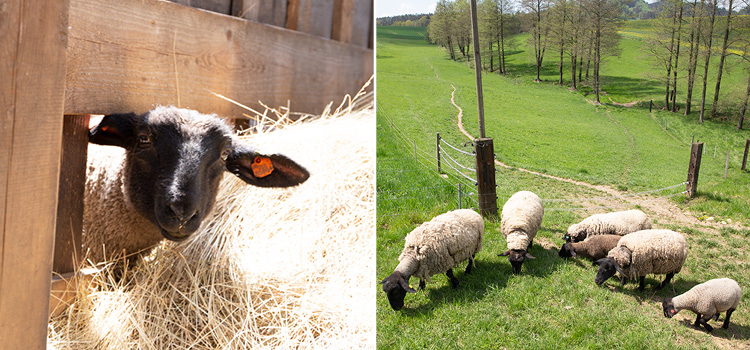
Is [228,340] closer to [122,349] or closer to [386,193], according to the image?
[122,349]

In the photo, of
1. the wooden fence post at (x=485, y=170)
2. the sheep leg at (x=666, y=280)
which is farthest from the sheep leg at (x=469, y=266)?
the sheep leg at (x=666, y=280)

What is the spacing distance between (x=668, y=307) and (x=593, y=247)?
43 centimetres

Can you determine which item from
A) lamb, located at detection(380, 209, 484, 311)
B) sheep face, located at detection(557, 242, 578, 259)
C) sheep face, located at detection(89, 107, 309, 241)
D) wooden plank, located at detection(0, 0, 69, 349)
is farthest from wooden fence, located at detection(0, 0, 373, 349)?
sheep face, located at detection(557, 242, 578, 259)

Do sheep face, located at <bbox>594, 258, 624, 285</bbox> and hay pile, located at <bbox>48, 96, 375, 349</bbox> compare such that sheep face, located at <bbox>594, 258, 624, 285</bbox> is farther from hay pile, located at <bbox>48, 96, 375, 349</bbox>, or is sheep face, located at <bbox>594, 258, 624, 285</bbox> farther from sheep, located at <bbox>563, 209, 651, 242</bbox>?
hay pile, located at <bbox>48, 96, 375, 349</bbox>

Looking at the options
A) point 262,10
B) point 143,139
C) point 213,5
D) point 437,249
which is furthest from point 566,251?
point 262,10

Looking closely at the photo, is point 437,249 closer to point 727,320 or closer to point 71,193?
point 727,320

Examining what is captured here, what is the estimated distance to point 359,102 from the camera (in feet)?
18.8

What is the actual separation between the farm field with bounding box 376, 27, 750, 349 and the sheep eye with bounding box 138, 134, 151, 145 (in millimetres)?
1350

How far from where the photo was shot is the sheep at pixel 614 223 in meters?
2.76

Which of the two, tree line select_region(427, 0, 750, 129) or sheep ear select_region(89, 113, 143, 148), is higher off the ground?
tree line select_region(427, 0, 750, 129)

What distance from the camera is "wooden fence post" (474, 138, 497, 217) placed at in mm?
3049

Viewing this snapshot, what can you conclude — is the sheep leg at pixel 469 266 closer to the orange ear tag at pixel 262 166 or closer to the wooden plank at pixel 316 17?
the orange ear tag at pixel 262 166

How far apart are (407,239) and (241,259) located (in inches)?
43.3

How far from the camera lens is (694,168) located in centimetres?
263
